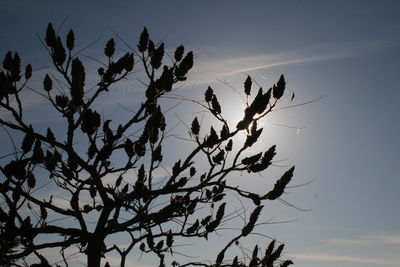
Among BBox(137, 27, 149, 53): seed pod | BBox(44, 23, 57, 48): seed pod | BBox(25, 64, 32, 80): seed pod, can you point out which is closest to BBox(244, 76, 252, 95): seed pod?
BBox(137, 27, 149, 53): seed pod

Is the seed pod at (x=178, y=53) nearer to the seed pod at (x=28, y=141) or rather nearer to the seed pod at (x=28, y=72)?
the seed pod at (x=28, y=72)

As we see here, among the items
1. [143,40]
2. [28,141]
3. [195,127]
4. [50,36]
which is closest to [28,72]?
[50,36]

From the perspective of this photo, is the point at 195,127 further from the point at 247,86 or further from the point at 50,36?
the point at 50,36

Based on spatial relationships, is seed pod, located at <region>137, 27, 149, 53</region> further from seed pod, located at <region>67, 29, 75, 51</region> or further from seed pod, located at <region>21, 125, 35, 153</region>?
seed pod, located at <region>21, 125, 35, 153</region>

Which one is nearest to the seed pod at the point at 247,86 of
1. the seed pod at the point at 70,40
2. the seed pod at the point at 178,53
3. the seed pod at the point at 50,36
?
the seed pod at the point at 178,53

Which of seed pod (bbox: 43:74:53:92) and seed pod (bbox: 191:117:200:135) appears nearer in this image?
seed pod (bbox: 43:74:53:92)

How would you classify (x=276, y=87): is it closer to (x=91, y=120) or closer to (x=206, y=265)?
(x=91, y=120)

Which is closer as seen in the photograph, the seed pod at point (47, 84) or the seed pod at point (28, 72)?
the seed pod at point (28, 72)

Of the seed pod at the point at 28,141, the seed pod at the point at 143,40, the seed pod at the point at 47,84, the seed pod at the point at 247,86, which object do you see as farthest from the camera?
the seed pod at the point at 143,40

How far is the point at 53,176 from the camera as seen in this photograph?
562 cm

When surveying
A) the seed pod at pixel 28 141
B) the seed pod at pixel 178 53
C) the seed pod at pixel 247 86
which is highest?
the seed pod at pixel 178 53

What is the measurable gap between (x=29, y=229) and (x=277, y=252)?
3648 millimetres

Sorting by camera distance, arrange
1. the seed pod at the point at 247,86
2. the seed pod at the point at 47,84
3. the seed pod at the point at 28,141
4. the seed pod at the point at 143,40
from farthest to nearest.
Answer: the seed pod at the point at 143,40 → the seed pod at the point at 47,84 → the seed pod at the point at 247,86 → the seed pod at the point at 28,141

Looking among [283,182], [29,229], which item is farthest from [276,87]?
[29,229]
